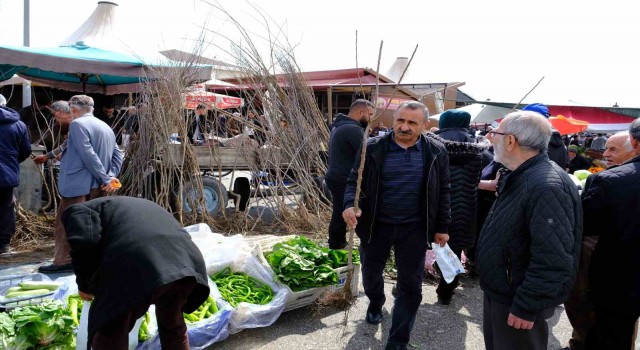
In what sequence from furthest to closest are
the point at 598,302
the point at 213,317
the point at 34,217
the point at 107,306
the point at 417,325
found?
the point at 34,217
the point at 417,325
the point at 213,317
the point at 598,302
the point at 107,306

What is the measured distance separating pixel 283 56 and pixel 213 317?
187 inches

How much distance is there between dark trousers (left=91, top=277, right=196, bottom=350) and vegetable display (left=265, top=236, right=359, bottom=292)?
133 cm

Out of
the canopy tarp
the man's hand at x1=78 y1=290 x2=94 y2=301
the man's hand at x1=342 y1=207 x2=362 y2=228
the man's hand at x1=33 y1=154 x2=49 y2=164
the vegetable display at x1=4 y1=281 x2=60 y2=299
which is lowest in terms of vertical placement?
the vegetable display at x1=4 y1=281 x2=60 y2=299

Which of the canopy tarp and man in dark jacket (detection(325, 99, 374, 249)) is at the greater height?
the canopy tarp

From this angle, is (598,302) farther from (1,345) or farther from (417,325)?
(1,345)

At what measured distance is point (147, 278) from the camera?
2188 millimetres

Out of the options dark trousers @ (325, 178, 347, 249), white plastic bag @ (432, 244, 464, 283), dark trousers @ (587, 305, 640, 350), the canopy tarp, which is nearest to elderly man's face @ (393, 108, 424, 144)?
white plastic bag @ (432, 244, 464, 283)

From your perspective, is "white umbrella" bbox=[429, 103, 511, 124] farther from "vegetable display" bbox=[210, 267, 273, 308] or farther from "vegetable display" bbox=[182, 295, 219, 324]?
"vegetable display" bbox=[182, 295, 219, 324]

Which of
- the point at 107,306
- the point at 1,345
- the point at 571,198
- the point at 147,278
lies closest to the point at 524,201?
the point at 571,198

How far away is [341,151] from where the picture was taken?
5137mm

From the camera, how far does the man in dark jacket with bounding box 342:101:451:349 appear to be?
10.9 feet

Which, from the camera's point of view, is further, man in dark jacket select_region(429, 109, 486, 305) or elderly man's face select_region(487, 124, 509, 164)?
man in dark jacket select_region(429, 109, 486, 305)

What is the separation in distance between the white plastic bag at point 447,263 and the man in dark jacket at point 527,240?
1.58 m

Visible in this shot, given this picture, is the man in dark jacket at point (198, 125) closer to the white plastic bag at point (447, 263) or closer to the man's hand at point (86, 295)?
the white plastic bag at point (447, 263)
